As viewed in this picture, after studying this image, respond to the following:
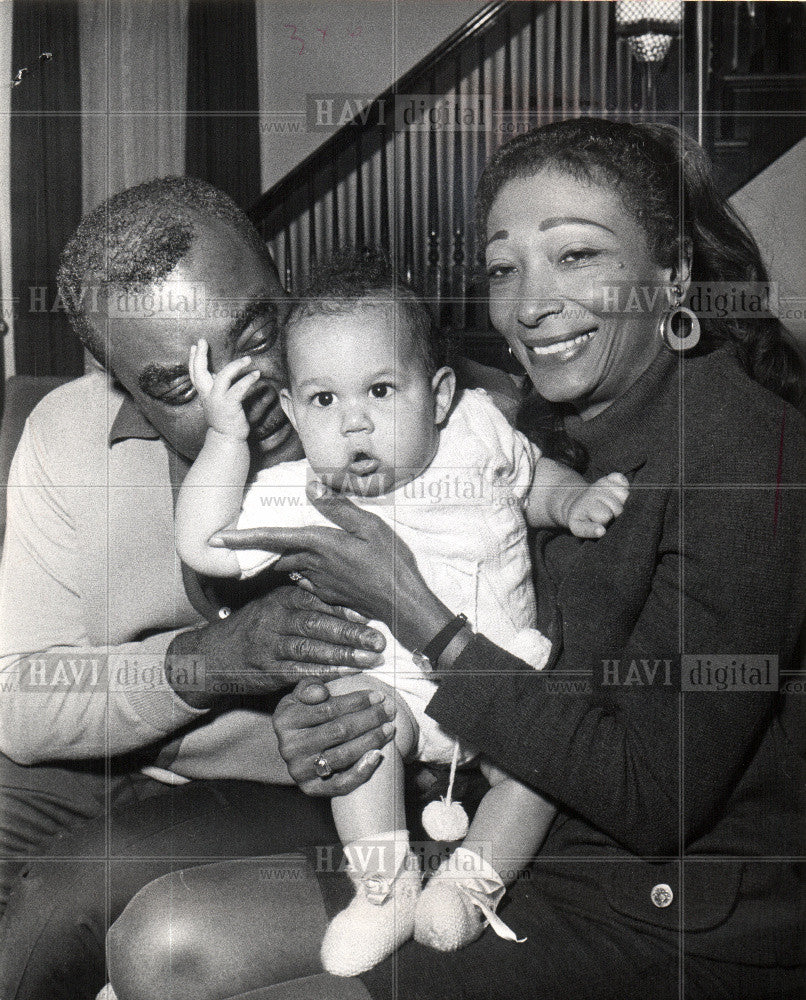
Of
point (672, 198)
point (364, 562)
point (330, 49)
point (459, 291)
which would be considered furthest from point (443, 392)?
point (330, 49)

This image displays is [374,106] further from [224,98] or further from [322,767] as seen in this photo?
[322,767]

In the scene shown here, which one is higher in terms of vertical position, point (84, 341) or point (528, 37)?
point (528, 37)

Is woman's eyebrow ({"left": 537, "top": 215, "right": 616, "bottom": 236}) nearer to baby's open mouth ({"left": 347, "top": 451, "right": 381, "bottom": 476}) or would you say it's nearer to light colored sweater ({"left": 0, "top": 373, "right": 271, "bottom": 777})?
baby's open mouth ({"left": 347, "top": 451, "right": 381, "bottom": 476})

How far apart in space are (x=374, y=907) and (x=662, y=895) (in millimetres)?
355

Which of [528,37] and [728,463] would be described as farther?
[528,37]

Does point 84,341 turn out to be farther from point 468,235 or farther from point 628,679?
point 628,679

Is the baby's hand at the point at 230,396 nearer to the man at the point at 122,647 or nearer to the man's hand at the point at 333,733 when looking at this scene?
the man at the point at 122,647

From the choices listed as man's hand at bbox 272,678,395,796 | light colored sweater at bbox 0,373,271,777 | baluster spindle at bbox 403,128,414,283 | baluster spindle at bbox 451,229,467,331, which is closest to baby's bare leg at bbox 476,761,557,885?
man's hand at bbox 272,678,395,796

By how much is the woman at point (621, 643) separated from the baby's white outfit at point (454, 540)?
22 mm

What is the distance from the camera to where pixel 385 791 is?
1149 mm

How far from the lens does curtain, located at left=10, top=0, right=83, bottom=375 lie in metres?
1.24

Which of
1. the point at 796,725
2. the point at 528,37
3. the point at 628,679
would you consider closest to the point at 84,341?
the point at 528,37

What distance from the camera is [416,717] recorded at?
1157 mm

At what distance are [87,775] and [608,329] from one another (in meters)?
0.89
